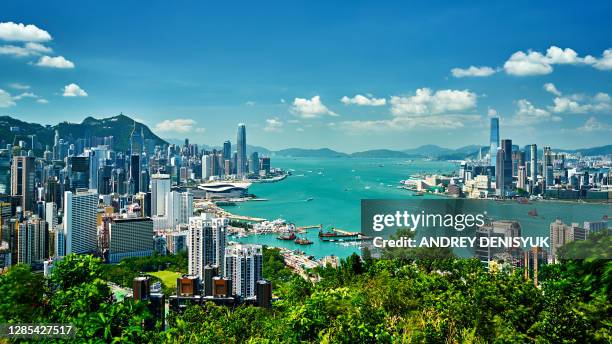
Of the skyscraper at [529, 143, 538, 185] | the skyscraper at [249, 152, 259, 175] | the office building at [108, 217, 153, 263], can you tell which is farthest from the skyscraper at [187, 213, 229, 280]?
the skyscraper at [249, 152, 259, 175]

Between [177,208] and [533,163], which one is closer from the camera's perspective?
[533,163]

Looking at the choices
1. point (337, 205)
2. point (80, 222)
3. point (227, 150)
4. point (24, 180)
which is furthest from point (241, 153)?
point (80, 222)

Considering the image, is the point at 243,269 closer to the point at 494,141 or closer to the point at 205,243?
the point at 205,243

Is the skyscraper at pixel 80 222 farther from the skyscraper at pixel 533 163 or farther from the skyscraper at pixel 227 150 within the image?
Answer: the skyscraper at pixel 227 150

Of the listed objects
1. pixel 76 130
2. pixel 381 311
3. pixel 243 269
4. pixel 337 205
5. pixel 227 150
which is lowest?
pixel 243 269

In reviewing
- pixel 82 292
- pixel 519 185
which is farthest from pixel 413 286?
pixel 519 185

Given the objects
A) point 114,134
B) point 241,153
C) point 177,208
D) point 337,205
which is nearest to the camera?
point 177,208

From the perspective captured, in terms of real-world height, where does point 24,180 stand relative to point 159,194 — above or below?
above

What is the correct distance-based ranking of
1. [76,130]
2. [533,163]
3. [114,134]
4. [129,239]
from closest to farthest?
[533,163] < [129,239] < [76,130] < [114,134]
